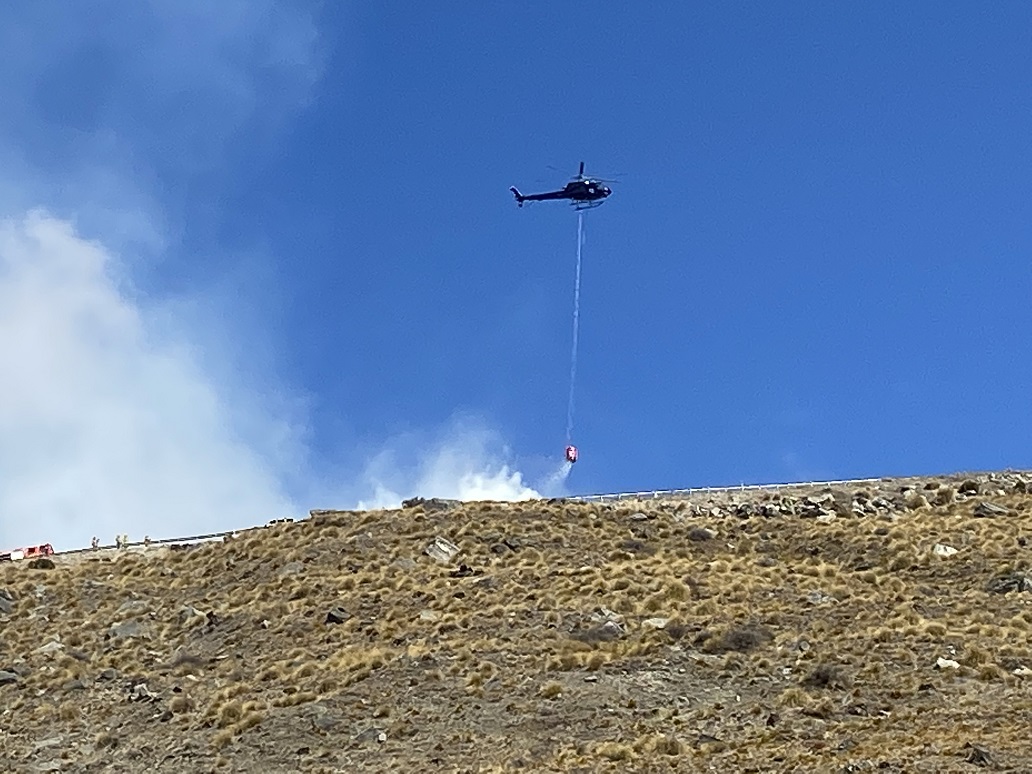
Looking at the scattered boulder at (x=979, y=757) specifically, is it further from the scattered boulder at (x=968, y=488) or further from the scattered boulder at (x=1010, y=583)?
the scattered boulder at (x=968, y=488)

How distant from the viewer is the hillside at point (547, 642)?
81.1 ft

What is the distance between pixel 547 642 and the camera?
3116 cm

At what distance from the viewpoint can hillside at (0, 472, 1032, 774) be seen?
24.7 meters

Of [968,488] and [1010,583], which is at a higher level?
[968,488]

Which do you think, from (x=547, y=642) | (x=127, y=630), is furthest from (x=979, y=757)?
(x=127, y=630)

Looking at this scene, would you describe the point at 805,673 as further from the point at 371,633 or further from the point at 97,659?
the point at 97,659

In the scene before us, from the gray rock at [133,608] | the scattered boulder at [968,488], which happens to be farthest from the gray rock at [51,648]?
the scattered boulder at [968,488]

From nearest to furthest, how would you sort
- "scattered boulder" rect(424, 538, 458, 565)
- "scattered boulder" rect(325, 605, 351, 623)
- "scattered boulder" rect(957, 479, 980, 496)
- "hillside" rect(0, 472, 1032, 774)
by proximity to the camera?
"hillside" rect(0, 472, 1032, 774) → "scattered boulder" rect(325, 605, 351, 623) → "scattered boulder" rect(424, 538, 458, 565) → "scattered boulder" rect(957, 479, 980, 496)

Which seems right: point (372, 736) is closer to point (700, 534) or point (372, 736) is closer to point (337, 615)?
point (337, 615)

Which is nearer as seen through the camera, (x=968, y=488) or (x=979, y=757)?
(x=979, y=757)

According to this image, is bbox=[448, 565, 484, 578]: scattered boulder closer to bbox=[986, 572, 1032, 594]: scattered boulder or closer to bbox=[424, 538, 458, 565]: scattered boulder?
bbox=[424, 538, 458, 565]: scattered boulder

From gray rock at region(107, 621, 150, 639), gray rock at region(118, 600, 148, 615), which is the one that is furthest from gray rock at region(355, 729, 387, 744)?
gray rock at region(118, 600, 148, 615)

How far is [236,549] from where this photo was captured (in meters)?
44.3

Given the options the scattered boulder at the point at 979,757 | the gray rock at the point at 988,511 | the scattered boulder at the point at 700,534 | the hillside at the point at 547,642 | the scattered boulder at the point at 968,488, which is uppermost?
the scattered boulder at the point at 968,488
